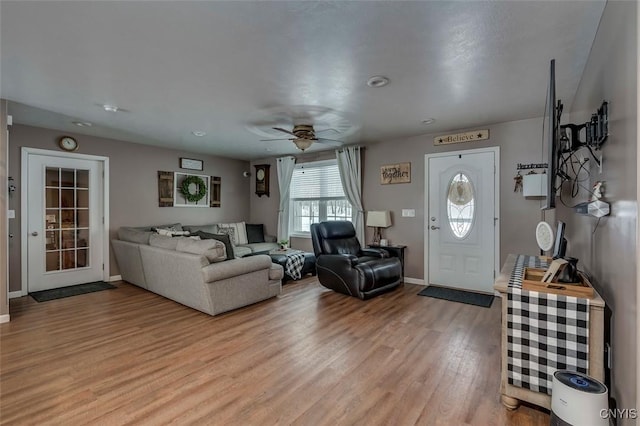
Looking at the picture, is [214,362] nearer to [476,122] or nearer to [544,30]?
[544,30]

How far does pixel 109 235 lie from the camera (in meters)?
5.14

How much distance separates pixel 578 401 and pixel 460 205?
11.0 ft

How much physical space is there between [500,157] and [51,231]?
655 centimetres

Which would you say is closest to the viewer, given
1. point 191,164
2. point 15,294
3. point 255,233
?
point 15,294

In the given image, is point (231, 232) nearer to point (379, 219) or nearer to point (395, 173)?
point (379, 219)

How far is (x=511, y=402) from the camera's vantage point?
1880mm

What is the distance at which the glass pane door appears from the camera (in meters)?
4.62

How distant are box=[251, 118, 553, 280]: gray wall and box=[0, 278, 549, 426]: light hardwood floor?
3.56 feet

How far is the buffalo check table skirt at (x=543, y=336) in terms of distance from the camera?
1.67 metres

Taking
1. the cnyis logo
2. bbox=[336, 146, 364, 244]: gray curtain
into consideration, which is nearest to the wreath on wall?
bbox=[336, 146, 364, 244]: gray curtain

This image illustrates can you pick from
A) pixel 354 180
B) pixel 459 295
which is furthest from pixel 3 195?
pixel 459 295

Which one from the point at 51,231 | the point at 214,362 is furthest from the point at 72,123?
the point at 214,362

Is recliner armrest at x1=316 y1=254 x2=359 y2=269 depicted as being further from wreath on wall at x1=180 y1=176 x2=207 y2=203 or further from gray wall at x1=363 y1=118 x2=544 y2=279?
wreath on wall at x1=180 y1=176 x2=207 y2=203

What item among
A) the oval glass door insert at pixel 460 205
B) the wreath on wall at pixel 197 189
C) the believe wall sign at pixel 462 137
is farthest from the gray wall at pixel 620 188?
the wreath on wall at pixel 197 189
